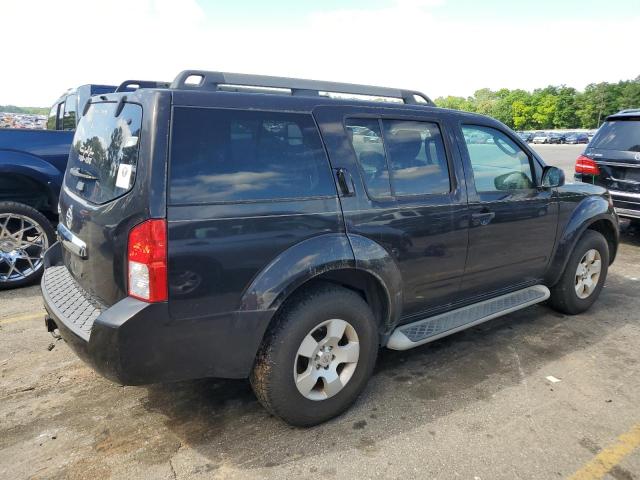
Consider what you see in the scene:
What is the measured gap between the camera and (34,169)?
16.6ft

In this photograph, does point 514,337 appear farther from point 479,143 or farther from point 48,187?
point 48,187

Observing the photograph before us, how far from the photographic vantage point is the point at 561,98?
105750mm

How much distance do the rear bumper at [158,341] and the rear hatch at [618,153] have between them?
6.25 meters

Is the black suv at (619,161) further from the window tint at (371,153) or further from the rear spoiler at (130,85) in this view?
the rear spoiler at (130,85)

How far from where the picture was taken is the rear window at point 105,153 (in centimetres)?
235

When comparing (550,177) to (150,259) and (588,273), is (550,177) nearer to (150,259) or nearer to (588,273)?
(588,273)

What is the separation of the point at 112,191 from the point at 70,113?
17.5 feet

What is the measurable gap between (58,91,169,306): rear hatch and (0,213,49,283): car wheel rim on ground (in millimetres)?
2556

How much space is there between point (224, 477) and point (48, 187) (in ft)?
13.7

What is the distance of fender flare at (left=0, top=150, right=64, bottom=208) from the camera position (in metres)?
4.93

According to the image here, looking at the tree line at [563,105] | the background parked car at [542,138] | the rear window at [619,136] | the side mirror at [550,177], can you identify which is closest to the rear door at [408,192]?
the side mirror at [550,177]

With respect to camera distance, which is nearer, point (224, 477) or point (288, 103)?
point (224, 477)

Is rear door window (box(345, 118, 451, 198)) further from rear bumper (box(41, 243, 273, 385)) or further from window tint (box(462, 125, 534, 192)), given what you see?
rear bumper (box(41, 243, 273, 385))

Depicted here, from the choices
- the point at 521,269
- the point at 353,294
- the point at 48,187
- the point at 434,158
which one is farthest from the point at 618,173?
the point at 48,187
